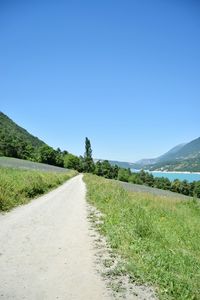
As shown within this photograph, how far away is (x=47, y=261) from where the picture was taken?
9906 millimetres

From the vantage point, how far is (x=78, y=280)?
8477mm

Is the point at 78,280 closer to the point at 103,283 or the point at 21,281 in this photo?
the point at 103,283

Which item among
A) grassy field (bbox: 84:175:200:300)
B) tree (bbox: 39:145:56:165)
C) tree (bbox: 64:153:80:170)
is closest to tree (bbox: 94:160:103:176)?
tree (bbox: 64:153:80:170)

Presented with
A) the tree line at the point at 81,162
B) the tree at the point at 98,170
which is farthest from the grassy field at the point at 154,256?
the tree at the point at 98,170

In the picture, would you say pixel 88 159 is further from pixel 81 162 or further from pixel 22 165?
pixel 22 165

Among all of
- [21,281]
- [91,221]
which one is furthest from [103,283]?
[91,221]

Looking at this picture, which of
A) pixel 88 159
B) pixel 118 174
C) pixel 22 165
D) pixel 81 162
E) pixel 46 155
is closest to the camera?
pixel 22 165

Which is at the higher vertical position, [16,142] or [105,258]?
[16,142]

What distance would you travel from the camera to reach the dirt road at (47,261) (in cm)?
769

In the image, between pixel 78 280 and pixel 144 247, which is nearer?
pixel 78 280

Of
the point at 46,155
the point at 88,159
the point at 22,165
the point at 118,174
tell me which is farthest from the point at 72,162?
the point at 22,165

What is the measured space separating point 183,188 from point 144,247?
14101 cm

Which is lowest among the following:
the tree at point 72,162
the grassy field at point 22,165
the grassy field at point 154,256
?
the grassy field at point 154,256

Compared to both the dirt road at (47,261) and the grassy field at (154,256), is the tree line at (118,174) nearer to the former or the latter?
the grassy field at (154,256)
